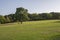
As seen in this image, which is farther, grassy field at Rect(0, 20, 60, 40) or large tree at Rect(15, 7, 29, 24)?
large tree at Rect(15, 7, 29, 24)

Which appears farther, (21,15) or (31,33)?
(21,15)

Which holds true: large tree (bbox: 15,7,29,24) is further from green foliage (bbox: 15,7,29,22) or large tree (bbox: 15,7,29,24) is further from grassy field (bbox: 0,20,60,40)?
grassy field (bbox: 0,20,60,40)

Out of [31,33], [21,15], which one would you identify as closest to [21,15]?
[21,15]

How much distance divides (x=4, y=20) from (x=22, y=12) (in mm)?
13128

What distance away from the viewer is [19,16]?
102 meters

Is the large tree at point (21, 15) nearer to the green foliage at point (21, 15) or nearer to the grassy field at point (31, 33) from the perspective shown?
the green foliage at point (21, 15)

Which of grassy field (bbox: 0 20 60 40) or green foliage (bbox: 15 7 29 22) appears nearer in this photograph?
grassy field (bbox: 0 20 60 40)

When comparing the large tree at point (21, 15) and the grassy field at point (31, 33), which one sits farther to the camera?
the large tree at point (21, 15)

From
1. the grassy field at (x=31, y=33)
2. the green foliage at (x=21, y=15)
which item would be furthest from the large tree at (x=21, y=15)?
the grassy field at (x=31, y=33)

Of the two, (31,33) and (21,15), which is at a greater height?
(31,33)

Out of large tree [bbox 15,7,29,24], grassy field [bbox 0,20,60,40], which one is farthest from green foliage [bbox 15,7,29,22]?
grassy field [bbox 0,20,60,40]

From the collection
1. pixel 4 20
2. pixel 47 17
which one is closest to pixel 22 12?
pixel 4 20

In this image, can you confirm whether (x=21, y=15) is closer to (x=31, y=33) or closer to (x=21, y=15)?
(x=21, y=15)

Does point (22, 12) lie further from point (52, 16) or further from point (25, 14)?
point (52, 16)
